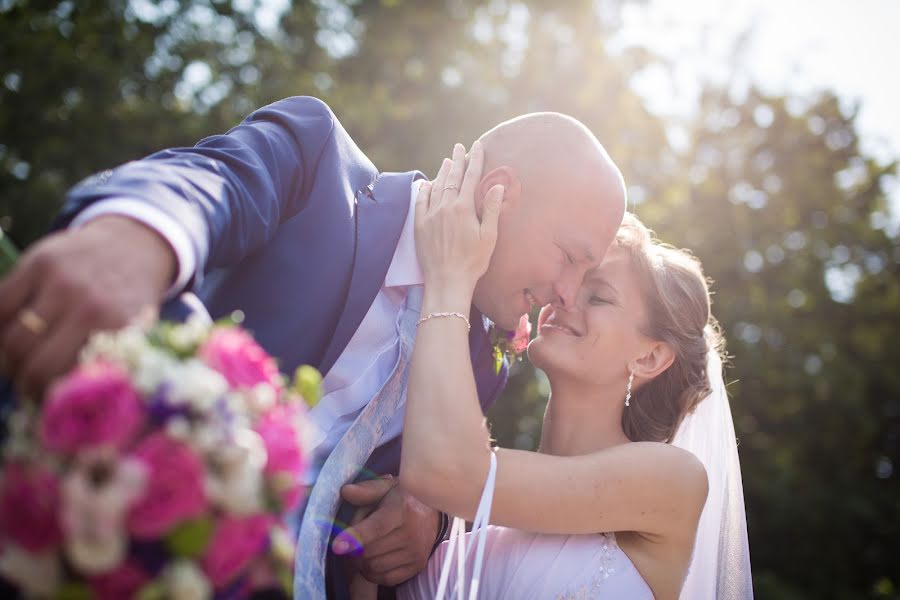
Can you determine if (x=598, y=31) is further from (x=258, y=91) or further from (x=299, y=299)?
(x=299, y=299)

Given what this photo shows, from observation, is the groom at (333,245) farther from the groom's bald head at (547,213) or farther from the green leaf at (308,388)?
the green leaf at (308,388)

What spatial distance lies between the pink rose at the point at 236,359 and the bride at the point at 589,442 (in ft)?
4.14

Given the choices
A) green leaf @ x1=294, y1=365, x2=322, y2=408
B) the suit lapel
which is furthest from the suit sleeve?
green leaf @ x1=294, y1=365, x2=322, y2=408

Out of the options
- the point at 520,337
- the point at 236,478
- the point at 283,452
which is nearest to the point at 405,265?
the point at 520,337

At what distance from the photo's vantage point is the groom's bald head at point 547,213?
3.36 m

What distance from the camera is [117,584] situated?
1299 millimetres

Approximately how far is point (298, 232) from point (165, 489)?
1763mm

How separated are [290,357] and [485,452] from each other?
77 cm

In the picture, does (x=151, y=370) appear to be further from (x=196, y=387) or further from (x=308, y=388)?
(x=308, y=388)

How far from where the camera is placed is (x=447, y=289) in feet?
9.85

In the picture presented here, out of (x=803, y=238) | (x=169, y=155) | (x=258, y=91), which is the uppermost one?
(x=169, y=155)

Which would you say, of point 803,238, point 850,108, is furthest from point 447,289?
point 850,108

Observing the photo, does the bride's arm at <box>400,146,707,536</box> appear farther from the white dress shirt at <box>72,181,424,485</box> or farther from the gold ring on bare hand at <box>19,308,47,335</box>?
the gold ring on bare hand at <box>19,308,47,335</box>

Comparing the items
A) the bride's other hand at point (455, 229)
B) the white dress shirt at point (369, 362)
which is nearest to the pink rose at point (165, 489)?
the white dress shirt at point (369, 362)
